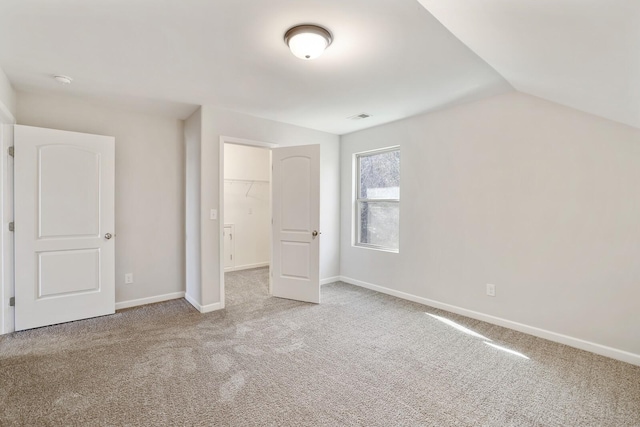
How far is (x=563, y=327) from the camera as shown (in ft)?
8.84

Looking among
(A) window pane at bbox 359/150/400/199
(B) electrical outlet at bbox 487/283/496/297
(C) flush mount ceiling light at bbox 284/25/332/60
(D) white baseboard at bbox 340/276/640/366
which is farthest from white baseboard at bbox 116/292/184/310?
(B) electrical outlet at bbox 487/283/496/297

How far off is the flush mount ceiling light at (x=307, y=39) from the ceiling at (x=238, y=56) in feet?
0.18

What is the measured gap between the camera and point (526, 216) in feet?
9.53

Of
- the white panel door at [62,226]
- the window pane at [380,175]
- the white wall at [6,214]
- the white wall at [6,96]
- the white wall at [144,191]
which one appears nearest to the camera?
the white wall at [6,96]

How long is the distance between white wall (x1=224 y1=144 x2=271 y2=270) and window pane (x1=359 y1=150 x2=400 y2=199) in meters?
2.07

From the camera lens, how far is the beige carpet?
1762mm

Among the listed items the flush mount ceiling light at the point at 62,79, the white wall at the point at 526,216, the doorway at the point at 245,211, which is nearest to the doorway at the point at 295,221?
the white wall at the point at 526,216

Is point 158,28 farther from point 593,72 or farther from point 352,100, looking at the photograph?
point 593,72

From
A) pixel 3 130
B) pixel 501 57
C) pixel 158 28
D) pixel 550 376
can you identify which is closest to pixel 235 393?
pixel 550 376

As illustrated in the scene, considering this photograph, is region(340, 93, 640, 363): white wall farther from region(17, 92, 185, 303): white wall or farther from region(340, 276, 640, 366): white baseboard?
region(17, 92, 185, 303): white wall

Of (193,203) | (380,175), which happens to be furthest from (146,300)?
(380,175)

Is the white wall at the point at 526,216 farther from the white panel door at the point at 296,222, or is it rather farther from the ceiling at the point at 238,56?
the white panel door at the point at 296,222

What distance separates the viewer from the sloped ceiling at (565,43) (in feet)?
4.50

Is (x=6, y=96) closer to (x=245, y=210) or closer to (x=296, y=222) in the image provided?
(x=296, y=222)
